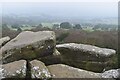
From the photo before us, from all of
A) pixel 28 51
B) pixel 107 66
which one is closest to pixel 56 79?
pixel 28 51

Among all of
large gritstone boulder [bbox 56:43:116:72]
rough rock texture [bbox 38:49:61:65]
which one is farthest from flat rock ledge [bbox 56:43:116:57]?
rough rock texture [bbox 38:49:61:65]

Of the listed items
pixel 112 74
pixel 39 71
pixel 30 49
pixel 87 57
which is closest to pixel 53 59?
pixel 30 49

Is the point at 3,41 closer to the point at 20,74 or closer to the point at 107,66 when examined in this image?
the point at 20,74

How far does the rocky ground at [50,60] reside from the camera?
746 centimetres

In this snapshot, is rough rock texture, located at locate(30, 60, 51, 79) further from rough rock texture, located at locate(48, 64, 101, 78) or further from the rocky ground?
rough rock texture, located at locate(48, 64, 101, 78)

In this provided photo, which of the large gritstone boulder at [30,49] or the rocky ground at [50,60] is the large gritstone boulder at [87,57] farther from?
the large gritstone boulder at [30,49]

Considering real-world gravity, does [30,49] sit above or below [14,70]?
above

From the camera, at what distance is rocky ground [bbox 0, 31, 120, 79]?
24.5 ft

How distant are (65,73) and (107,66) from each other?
66.5 inches

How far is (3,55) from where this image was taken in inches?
330

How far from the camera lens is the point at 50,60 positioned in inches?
340

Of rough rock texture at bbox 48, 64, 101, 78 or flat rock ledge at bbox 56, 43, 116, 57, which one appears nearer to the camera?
rough rock texture at bbox 48, 64, 101, 78

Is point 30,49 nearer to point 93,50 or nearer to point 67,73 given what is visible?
point 67,73

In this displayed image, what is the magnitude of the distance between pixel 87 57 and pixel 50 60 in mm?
1237
